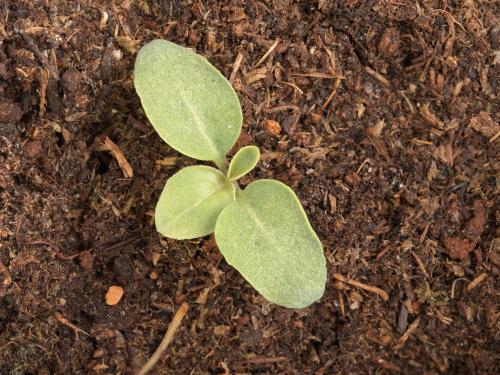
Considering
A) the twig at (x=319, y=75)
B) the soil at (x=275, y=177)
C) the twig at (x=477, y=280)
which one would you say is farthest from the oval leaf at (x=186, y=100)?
the twig at (x=477, y=280)

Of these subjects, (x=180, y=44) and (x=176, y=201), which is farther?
(x=180, y=44)

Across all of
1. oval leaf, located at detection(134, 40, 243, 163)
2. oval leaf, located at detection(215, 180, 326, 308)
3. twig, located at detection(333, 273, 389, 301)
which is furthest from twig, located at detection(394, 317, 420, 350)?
oval leaf, located at detection(134, 40, 243, 163)

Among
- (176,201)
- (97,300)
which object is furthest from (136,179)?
(97,300)

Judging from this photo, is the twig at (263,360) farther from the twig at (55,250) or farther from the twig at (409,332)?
the twig at (55,250)

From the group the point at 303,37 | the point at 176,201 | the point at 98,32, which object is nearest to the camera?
the point at 176,201

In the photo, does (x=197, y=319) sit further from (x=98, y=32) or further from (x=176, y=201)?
(x=98, y=32)

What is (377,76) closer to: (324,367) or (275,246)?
(275,246)

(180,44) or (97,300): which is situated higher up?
(180,44)

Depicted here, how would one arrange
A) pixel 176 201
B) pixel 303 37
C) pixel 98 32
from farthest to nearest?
pixel 303 37, pixel 98 32, pixel 176 201
